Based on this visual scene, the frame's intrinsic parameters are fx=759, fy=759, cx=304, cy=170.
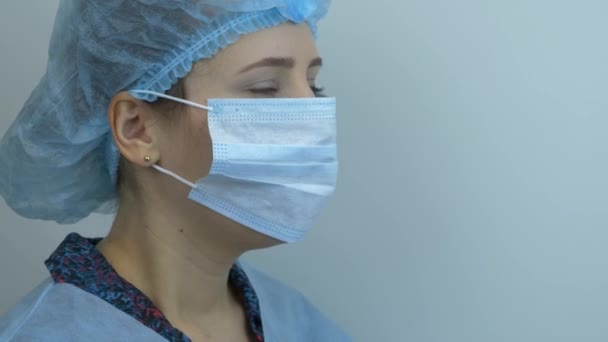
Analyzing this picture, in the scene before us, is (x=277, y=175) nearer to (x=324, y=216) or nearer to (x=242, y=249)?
(x=242, y=249)

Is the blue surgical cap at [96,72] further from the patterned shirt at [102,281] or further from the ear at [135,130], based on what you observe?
the patterned shirt at [102,281]

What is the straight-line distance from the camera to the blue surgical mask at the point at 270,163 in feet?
3.73

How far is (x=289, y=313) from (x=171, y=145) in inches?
19.1

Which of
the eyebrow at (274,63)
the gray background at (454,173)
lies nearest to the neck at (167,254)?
the eyebrow at (274,63)

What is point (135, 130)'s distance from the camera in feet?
3.92

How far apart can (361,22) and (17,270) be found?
943mm

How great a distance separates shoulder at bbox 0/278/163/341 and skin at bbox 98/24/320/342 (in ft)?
0.32

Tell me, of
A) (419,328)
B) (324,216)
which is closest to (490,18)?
(324,216)

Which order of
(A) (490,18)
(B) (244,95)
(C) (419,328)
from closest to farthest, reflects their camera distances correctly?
(B) (244,95)
(A) (490,18)
(C) (419,328)

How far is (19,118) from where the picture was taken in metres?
1.28

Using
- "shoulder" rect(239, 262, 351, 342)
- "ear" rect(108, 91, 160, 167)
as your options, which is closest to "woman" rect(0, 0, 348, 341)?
"ear" rect(108, 91, 160, 167)

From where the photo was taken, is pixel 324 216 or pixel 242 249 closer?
pixel 242 249

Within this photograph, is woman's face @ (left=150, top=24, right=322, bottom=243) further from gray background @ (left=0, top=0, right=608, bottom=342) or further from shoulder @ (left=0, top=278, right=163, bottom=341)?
gray background @ (left=0, top=0, right=608, bottom=342)

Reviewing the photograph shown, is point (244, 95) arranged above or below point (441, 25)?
below
